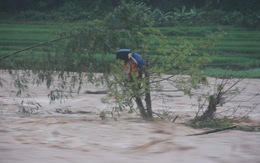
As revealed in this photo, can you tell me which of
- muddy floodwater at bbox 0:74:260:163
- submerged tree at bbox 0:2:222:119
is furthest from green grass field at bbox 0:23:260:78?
submerged tree at bbox 0:2:222:119

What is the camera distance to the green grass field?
1741 centimetres

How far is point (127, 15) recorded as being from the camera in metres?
7.88

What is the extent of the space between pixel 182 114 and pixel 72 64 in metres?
2.31

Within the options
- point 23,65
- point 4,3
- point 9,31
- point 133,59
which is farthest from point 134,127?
point 4,3

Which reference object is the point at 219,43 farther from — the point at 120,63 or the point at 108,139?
the point at 108,139

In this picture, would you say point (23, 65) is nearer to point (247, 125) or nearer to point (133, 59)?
point (133, 59)

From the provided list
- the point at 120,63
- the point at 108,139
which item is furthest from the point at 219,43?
the point at 108,139

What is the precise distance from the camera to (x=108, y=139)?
598 centimetres

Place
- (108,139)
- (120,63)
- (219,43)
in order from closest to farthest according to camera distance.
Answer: (108,139) < (120,63) < (219,43)

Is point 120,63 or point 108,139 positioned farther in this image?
point 120,63

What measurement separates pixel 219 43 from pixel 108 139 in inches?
594

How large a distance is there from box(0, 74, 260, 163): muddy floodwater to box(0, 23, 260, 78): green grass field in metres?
7.61

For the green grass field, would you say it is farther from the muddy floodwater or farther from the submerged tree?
the submerged tree

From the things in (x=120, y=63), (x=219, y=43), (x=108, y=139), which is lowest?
(x=108, y=139)
